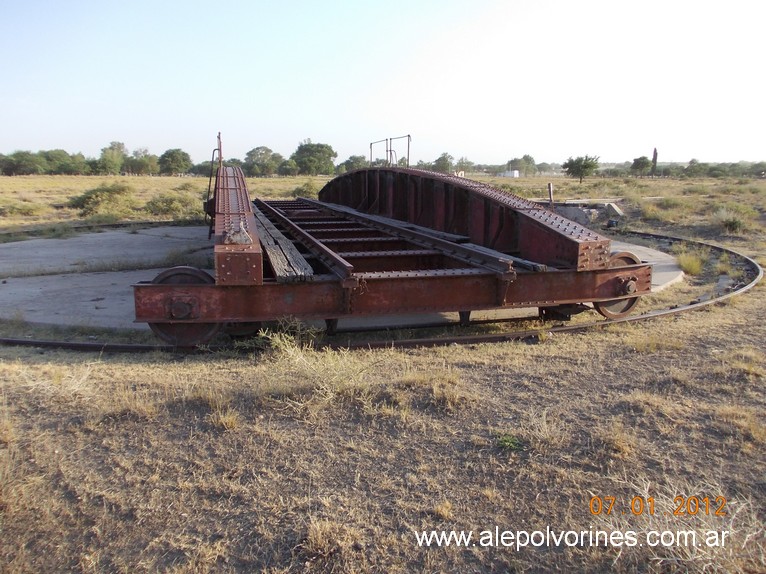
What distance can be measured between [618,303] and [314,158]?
288 ft

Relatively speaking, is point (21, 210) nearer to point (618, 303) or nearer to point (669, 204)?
point (618, 303)

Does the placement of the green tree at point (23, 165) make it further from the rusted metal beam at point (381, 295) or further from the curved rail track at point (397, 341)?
the rusted metal beam at point (381, 295)

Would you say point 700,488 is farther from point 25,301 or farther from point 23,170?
point 23,170

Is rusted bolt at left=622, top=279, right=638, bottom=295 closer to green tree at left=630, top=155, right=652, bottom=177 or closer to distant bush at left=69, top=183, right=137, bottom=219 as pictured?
distant bush at left=69, top=183, right=137, bottom=219

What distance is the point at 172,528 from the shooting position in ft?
9.36

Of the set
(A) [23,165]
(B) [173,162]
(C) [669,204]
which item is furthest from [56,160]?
→ (C) [669,204]

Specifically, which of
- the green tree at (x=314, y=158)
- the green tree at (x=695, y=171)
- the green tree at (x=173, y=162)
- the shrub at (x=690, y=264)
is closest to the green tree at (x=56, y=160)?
the green tree at (x=173, y=162)

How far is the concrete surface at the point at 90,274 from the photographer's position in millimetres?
7477

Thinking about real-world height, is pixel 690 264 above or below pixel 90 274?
above

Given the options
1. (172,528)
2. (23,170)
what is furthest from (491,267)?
(23,170)

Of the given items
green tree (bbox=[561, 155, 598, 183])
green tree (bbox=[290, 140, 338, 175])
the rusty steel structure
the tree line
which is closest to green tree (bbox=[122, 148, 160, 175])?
the tree line

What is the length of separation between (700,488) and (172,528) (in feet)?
8.58
